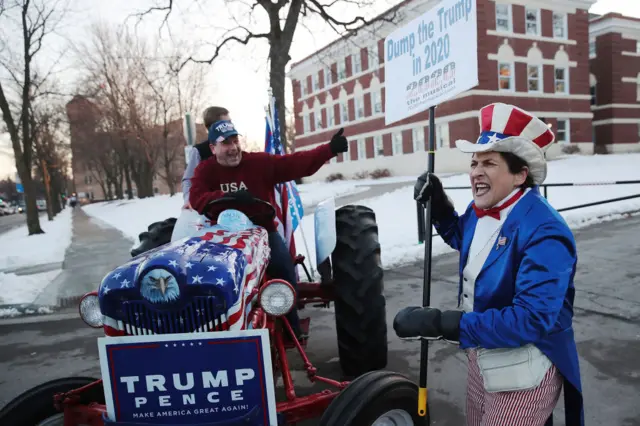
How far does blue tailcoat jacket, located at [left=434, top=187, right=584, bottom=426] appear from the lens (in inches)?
56.7

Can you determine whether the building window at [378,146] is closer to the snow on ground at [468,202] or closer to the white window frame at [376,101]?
the white window frame at [376,101]

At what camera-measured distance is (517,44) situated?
2706 centimetres

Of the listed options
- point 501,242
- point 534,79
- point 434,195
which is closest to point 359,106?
point 534,79

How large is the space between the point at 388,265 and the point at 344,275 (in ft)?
13.3

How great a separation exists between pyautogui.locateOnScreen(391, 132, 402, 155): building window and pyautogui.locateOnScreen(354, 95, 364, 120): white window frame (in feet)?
13.3

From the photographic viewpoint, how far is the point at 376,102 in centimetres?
3244

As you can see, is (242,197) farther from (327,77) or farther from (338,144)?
(327,77)

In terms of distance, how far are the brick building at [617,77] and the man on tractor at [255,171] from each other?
113ft

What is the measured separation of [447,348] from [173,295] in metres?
2.73

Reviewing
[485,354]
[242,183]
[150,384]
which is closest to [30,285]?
[242,183]

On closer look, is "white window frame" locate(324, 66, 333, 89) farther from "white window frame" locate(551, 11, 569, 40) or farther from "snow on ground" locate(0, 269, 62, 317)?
"snow on ground" locate(0, 269, 62, 317)

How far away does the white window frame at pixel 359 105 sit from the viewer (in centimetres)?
3397

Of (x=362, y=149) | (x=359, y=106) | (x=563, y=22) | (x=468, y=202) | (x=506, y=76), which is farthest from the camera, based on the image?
(x=362, y=149)

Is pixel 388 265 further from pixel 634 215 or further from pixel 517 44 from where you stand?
→ pixel 517 44
